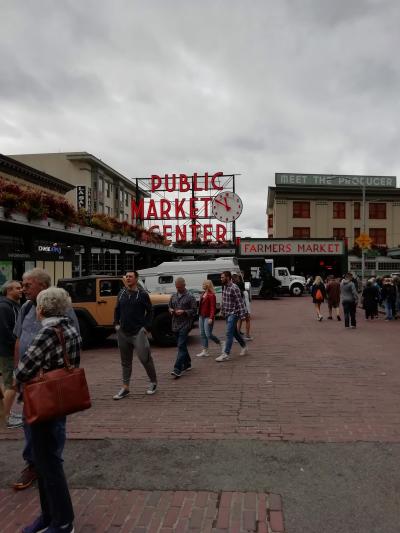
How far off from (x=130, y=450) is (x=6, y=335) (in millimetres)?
2174

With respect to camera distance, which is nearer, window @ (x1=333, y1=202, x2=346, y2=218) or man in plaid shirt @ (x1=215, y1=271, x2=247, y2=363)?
man in plaid shirt @ (x1=215, y1=271, x2=247, y2=363)

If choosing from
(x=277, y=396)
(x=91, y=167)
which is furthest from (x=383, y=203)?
(x=277, y=396)

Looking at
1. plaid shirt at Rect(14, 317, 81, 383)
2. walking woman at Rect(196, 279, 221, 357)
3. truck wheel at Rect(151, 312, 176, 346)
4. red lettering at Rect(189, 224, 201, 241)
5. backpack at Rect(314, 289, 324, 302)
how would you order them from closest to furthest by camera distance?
plaid shirt at Rect(14, 317, 81, 383) < walking woman at Rect(196, 279, 221, 357) < truck wheel at Rect(151, 312, 176, 346) < backpack at Rect(314, 289, 324, 302) < red lettering at Rect(189, 224, 201, 241)

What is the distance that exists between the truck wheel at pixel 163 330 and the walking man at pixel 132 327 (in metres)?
4.84

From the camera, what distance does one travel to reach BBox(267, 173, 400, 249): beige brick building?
5303cm

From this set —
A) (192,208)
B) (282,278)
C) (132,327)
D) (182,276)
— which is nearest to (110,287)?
(132,327)

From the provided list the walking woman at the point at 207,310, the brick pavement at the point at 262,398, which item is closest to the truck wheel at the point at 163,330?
the brick pavement at the point at 262,398

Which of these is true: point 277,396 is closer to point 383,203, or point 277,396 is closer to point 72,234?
point 72,234

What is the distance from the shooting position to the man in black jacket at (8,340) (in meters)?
5.64

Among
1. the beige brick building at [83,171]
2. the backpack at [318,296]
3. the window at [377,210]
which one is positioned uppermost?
the beige brick building at [83,171]

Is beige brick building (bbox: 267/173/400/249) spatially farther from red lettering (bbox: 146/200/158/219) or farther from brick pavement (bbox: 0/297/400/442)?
brick pavement (bbox: 0/297/400/442)

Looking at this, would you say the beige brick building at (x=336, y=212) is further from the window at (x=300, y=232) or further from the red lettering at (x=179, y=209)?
the red lettering at (x=179, y=209)

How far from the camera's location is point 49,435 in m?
3.18

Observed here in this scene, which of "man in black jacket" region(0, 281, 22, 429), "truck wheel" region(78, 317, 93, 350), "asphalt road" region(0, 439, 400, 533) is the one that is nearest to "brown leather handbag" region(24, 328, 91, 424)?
"asphalt road" region(0, 439, 400, 533)
